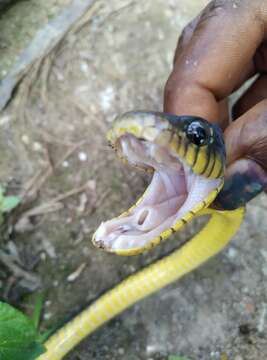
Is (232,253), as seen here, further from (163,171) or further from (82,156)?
(163,171)

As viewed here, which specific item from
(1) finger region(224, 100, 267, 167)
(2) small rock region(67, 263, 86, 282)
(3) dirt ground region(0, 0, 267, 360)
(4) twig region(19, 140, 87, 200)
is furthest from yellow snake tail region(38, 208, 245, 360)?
Result: (4) twig region(19, 140, 87, 200)

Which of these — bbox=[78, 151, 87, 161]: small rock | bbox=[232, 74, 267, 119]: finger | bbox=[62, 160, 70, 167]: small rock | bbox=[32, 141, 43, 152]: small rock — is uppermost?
bbox=[232, 74, 267, 119]: finger

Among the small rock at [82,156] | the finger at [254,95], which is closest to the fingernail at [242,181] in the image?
the finger at [254,95]

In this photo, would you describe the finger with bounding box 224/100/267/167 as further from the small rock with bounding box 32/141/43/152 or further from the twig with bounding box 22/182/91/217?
the small rock with bounding box 32/141/43/152

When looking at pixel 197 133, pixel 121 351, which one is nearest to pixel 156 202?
pixel 197 133

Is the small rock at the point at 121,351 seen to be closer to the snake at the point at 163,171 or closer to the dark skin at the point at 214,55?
the snake at the point at 163,171

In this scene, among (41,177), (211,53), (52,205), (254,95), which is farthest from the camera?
(41,177)
